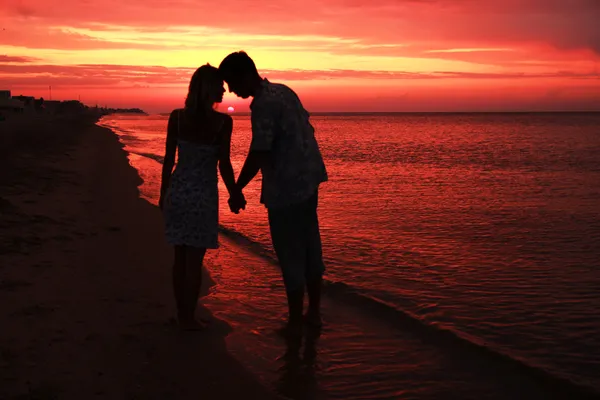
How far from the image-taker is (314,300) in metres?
4.63

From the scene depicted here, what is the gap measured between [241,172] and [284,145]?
0.40 metres

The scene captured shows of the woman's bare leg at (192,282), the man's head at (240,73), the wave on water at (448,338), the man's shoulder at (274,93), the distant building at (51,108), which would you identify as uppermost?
the distant building at (51,108)

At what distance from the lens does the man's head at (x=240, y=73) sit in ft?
12.8

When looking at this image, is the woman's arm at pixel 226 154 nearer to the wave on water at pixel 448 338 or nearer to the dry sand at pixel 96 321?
the dry sand at pixel 96 321

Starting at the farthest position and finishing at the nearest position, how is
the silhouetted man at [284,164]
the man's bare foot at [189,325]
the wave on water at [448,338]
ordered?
the man's bare foot at [189,325]
the silhouetted man at [284,164]
the wave on water at [448,338]

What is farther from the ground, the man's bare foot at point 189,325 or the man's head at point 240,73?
the man's head at point 240,73

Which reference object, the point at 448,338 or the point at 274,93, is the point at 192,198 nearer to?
the point at 274,93

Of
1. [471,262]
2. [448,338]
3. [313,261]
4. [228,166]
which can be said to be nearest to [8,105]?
[471,262]

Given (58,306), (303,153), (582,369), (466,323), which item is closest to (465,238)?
(466,323)

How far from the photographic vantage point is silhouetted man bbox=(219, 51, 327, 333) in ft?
12.9

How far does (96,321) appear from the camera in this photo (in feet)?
14.6

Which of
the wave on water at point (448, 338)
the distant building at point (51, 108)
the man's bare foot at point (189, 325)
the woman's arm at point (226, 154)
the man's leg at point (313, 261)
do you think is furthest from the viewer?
the distant building at point (51, 108)

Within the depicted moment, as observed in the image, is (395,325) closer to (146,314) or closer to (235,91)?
(146,314)

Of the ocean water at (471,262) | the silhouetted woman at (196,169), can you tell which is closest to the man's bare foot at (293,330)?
the ocean water at (471,262)
